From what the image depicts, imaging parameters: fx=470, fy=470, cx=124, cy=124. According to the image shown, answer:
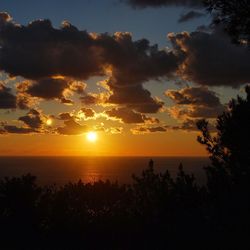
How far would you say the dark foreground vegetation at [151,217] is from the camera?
11.5 meters

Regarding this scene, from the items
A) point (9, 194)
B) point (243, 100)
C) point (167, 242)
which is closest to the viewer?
point (167, 242)

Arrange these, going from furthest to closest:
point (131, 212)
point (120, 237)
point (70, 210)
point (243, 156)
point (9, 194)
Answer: point (243, 156) → point (9, 194) → point (70, 210) → point (131, 212) → point (120, 237)

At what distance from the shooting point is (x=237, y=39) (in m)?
17.0

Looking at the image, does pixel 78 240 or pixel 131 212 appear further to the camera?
pixel 131 212

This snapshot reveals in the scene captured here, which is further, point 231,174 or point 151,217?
point 231,174

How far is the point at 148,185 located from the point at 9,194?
6428 millimetres

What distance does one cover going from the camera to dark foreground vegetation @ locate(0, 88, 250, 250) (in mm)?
11500

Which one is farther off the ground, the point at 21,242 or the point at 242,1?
the point at 242,1

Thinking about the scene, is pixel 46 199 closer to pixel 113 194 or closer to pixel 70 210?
pixel 70 210

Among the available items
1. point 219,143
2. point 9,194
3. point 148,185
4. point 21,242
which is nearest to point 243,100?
point 219,143

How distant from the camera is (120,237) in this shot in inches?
505

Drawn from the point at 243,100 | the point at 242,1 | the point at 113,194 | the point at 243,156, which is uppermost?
the point at 242,1

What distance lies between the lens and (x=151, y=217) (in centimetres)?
1433

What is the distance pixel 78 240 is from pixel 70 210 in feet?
9.82
